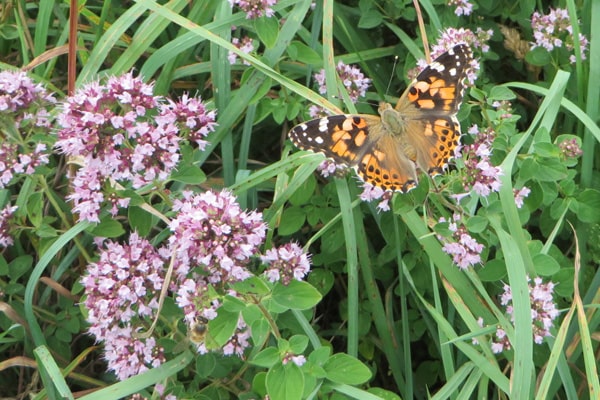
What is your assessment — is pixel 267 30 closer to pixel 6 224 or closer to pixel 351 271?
pixel 351 271

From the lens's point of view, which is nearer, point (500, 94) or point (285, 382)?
point (285, 382)

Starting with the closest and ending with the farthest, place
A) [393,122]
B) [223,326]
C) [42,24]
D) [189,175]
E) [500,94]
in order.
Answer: [223,326]
[189,175]
[500,94]
[393,122]
[42,24]

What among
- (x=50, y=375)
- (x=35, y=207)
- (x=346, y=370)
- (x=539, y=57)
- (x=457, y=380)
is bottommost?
(x=50, y=375)

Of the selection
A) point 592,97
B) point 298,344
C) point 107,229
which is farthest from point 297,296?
point 592,97

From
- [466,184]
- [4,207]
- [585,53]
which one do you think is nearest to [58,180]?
[4,207]

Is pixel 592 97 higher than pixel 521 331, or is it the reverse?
pixel 592 97

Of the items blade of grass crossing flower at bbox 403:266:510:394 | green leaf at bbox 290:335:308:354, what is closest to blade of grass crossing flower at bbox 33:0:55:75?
green leaf at bbox 290:335:308:354

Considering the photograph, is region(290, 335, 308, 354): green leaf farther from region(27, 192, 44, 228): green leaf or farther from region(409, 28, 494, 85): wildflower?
region(409, 28, 494, 85): wildflower
